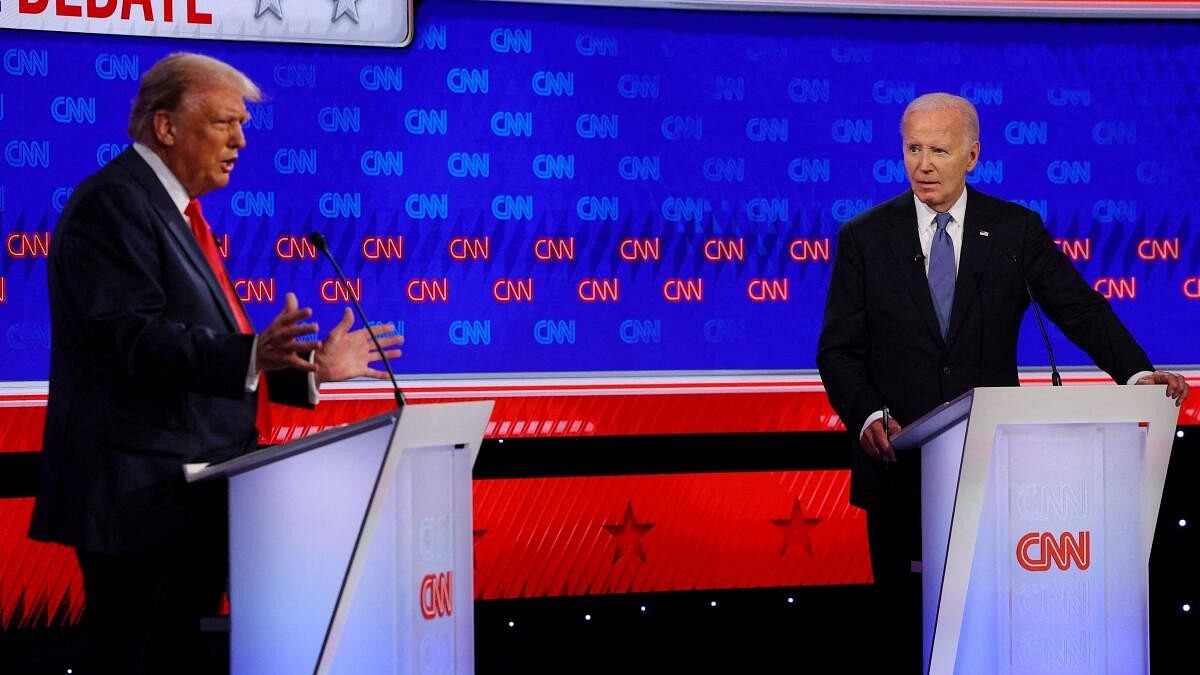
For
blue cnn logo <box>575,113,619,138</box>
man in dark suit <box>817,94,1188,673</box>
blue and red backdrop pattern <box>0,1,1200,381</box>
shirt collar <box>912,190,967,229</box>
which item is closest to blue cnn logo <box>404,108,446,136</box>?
blue and red backdrop pattern <box>0,1,1200,381</box>

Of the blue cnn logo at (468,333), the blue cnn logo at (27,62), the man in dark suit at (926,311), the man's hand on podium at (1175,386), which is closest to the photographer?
the man's hand on podium at (1175,386)

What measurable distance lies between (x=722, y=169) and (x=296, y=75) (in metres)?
1.37

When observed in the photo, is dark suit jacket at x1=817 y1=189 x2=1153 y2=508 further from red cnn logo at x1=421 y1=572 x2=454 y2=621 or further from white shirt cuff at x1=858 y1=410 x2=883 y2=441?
red cnn logo at x1=421 y1=572 x2=454 y2=621

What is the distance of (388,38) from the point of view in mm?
4707

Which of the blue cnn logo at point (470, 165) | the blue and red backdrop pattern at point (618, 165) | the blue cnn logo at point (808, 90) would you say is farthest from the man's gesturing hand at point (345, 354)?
the blue cnn logo at point (808, 90)

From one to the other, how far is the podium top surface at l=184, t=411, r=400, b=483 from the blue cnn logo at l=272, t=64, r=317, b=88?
2.14 metres

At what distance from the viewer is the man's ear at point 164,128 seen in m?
2.90

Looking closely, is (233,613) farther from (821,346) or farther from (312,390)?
(821,346)

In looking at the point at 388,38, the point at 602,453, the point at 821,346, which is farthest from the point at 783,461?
the point at 388,38

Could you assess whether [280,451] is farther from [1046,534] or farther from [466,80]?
[466,80]

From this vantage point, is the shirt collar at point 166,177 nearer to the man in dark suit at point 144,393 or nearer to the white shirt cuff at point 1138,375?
the man in dark suit at point 144,393

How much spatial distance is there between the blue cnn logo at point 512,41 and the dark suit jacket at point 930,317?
4.97 feet

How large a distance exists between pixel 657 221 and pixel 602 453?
761mm

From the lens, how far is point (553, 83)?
4.81 meters
